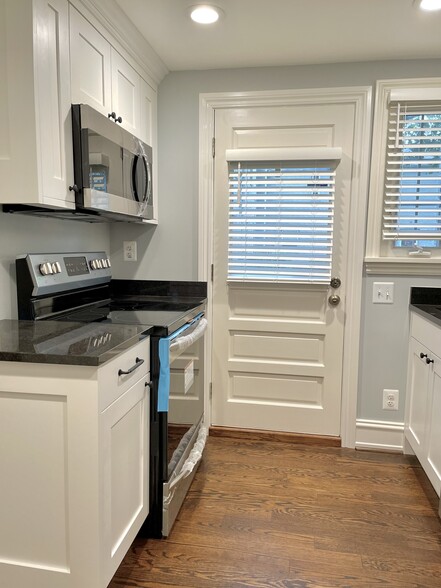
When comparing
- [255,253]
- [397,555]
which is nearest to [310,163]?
[255,253]

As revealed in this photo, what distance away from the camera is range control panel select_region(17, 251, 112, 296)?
1749 mm

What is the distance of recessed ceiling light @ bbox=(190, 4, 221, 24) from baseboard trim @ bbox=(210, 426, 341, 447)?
2298 mm

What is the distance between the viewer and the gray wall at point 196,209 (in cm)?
241

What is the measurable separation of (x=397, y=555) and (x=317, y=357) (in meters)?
1.14

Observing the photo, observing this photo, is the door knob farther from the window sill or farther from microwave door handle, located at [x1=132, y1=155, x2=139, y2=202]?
microwave door handle, located at [x1=132, y1=155, x2=139, y2=202]

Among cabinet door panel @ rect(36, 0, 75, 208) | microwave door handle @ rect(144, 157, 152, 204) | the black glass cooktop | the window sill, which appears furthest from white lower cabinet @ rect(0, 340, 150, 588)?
the window sill

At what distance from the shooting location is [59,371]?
1.25m

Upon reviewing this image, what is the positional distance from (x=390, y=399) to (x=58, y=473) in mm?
1979

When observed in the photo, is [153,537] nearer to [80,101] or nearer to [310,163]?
[80,101]

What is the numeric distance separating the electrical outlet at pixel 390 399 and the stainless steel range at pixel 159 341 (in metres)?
1.13

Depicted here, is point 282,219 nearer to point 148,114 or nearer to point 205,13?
point 148,114

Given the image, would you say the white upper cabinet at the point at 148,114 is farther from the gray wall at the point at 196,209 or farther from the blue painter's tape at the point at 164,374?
the blue painter's tape at the point at 164,374

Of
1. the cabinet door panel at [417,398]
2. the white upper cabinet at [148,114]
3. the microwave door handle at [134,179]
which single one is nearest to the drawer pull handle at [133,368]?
the microwave door handle at [134,179]

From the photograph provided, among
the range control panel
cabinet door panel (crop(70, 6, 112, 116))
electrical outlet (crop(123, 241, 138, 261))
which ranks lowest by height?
the range control panel
